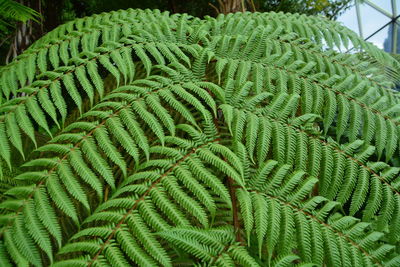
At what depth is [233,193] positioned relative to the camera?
0.86 metres

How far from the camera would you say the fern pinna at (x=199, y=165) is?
2.29 feet

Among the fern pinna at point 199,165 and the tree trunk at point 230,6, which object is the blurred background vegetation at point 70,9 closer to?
the tree trunk at point 230,6

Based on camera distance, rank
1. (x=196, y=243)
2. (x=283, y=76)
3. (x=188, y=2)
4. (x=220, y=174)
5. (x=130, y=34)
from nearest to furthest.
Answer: (x=196, y=243)
(x=220, y=174)
(x=283, y=76)
(x=130, y=34)
(x=188, y=2)

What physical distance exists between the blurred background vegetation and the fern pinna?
77 cm

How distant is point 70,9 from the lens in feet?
11.1

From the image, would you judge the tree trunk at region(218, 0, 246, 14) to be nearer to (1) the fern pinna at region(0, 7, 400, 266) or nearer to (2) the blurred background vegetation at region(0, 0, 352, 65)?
(2) the blurred background vegetation at region(0, 0, 352, 65)

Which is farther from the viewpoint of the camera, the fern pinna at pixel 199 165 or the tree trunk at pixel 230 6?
the tree trunk at pixel 230 6

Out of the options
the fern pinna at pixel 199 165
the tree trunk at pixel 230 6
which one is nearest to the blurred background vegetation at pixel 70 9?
the tree trunk at pixel 230 6

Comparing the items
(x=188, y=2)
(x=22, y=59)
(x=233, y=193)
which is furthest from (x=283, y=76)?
(x=188, y=2)

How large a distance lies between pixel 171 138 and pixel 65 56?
1.63 ft

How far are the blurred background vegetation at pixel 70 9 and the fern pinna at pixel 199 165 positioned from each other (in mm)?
769

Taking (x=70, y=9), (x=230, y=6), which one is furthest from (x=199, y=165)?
(x=70, y=9)

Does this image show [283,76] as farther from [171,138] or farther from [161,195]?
[161,195]

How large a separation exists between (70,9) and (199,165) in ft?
10.4
